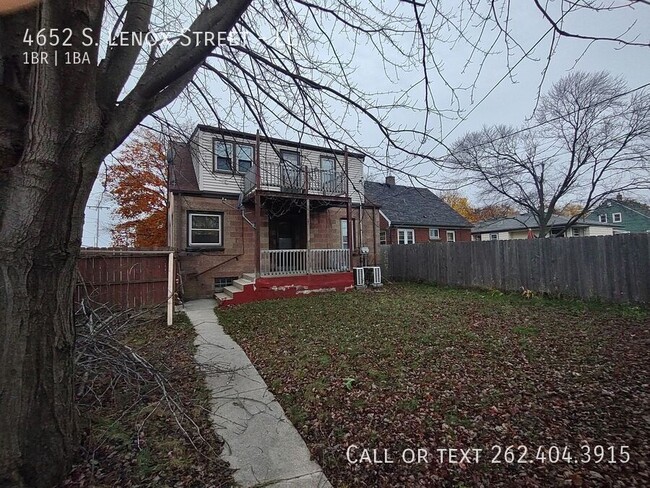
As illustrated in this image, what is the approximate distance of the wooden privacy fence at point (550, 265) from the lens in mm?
6555

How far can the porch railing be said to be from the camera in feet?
30.1

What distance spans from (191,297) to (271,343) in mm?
5525

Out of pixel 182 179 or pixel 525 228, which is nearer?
pixel 182 179

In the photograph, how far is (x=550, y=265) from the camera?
808cm

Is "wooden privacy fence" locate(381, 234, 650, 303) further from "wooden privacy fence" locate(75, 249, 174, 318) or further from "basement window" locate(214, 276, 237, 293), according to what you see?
"wooden privacy fence" locate(75, 249, 174, 318)

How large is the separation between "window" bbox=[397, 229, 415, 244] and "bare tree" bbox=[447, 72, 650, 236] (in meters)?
A: 5.22

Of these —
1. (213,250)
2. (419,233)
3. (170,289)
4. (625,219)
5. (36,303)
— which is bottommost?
(170,289)

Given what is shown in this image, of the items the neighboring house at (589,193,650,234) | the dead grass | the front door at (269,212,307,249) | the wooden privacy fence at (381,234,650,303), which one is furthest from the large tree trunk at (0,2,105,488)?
the neighboring house at (589,193,650,234)

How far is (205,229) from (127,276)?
357 cm

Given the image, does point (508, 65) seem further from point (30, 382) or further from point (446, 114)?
point (30, 382)

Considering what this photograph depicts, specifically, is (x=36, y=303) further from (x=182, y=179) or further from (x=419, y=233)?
(x=419, y=233)

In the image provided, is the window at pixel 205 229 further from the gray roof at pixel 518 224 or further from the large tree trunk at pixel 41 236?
the gray roof at pixel 518 224

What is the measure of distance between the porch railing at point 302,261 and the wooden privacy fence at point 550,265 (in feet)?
13.1

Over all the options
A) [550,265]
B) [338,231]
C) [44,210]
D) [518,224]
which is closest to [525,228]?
[518,224]
